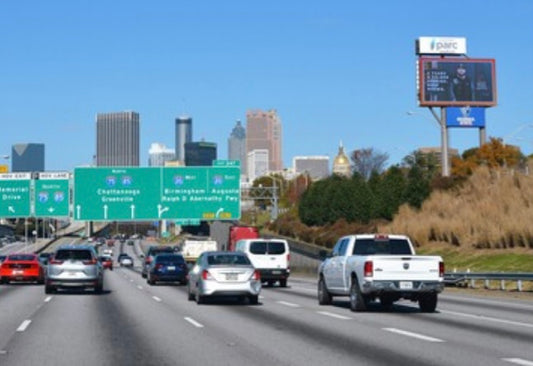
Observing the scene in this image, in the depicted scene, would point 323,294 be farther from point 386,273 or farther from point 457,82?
point 457,82

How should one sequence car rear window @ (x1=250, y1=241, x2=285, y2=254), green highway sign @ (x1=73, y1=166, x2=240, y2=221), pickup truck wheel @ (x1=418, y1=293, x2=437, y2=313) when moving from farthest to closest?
green highway sign @ (x1=73, y1=166, x2=240, y2=221) → car rear window @ (x1=250, y1=241, x2=285, y2=254) → pickup truck wheel @ (x1=418, y1=293, x2=437, y2=313)

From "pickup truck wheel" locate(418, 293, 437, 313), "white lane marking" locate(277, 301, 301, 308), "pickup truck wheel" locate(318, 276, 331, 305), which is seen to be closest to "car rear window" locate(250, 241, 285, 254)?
"white lane marking" locate(277, 301, 301, 308)

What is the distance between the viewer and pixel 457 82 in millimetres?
95125

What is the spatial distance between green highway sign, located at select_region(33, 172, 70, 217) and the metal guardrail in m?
30.5

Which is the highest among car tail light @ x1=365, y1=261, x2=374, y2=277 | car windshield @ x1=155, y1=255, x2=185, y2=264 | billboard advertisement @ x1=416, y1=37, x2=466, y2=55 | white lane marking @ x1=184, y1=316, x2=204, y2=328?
billboard advertisement @ x1=416, y1=37, x2=466, y2=55

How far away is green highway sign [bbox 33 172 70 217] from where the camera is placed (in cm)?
6438

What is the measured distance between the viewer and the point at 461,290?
132 feet

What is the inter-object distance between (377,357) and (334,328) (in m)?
5.35

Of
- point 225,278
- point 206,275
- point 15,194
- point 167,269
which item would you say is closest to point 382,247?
point 225,278

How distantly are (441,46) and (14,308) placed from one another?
3028 inches

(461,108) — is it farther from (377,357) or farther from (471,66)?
(377,357)

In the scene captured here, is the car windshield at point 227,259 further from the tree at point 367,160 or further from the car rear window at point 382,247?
the tree at point 367,160

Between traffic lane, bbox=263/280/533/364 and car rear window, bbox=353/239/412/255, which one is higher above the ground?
car rear window, bbox=353/239/412/255

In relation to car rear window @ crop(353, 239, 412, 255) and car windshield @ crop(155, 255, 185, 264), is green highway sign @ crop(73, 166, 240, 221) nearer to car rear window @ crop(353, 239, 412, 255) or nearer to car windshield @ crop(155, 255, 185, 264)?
car windshield @ crop(155, 255, 185, 264)
